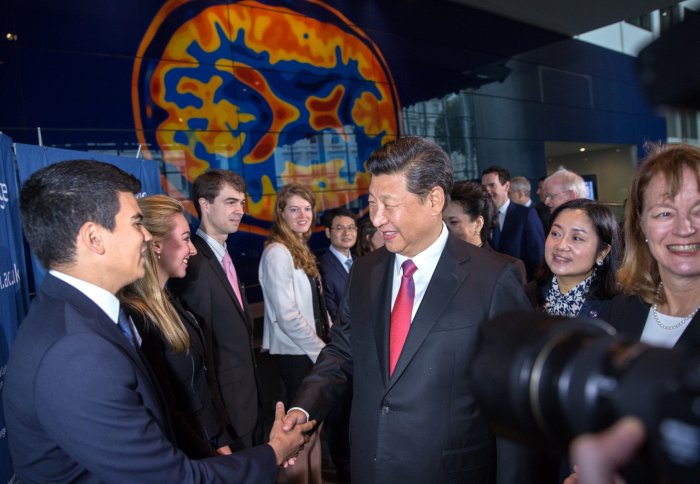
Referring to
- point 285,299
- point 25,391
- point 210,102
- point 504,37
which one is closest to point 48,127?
point 210,102

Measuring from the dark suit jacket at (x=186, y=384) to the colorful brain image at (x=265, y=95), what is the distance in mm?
4606

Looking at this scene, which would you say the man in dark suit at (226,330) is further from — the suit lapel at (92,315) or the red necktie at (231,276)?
the suit lapel at (92,315)

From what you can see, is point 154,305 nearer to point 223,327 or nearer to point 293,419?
point 293,419

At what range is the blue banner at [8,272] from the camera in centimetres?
203

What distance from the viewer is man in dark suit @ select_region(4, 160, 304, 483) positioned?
3.77ft

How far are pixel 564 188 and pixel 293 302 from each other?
2465mm

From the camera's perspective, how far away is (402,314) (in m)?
1.69

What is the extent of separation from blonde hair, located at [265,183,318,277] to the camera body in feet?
8.37

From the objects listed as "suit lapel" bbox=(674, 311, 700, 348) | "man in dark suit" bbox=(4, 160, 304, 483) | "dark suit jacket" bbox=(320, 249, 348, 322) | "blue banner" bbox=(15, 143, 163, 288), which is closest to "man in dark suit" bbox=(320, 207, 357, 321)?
"dark suit jacket" bbox=(320, 249, 348, 322)

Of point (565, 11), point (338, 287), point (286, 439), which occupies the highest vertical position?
point (565, 11)

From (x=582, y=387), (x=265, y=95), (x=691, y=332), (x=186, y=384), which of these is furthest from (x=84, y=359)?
(x=265, y=95)

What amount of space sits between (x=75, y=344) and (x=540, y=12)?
37.5ft

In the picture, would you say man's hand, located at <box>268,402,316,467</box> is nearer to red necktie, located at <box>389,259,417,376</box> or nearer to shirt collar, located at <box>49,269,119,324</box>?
red necktie, located at <box>389,259,417,376</box>

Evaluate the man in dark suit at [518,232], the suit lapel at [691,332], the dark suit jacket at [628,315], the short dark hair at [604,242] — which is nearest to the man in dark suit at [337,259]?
the man in dark suit at [518,232]
